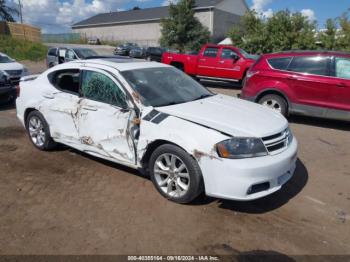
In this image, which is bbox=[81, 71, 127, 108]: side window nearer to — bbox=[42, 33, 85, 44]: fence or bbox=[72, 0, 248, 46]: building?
bbox=[72, 0, 248, 46]: building

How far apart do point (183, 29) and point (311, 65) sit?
30.7 meters

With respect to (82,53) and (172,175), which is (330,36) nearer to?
(82,53)

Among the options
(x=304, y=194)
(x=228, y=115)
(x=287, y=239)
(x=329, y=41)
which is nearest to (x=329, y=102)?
(x=304, y=194)

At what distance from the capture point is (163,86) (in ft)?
15.1

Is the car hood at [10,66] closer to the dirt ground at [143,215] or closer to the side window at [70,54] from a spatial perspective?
the side window at [70,54]

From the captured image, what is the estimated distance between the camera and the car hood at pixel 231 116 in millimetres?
3676

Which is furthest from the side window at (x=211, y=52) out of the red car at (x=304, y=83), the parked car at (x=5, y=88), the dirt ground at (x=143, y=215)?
the dirt ground at (x=143, y=215)

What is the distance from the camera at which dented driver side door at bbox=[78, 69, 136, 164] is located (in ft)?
13.8

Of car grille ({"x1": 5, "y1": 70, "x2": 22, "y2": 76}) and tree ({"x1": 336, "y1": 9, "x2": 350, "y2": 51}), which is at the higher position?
tree ({"x1": 336, "y1": 9, "x2": 350, "y2": 51})

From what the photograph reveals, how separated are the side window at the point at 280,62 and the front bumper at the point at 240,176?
15.9 ft

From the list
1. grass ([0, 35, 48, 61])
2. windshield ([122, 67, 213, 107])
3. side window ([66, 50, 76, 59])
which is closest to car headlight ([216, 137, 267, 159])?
windshield ([122, 67, 213, 107])

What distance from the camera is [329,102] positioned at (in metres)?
7.32

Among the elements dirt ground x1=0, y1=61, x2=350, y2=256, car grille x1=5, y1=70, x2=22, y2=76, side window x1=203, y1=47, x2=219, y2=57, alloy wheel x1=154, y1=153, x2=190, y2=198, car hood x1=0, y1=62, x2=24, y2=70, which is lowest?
dirt ground x1=0, y1=61, x2=350, y2=256

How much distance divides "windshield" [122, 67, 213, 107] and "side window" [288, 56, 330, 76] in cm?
366
